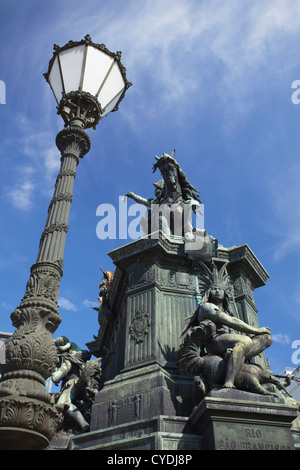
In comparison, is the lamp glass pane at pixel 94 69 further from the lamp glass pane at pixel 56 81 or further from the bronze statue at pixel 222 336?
the bronze statue at pixel 222 336

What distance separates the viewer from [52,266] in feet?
19.7

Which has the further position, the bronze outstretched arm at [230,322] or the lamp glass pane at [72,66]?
the bronze outstretched arm at [230,322]

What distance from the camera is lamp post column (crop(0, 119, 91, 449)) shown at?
4.63 m

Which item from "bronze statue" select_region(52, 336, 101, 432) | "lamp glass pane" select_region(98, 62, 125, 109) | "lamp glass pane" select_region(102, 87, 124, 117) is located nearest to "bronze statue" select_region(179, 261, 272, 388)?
"bronze statue" select_region(52, 336, 101, 432)

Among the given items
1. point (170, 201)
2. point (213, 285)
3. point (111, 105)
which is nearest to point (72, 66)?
point (111, 105)

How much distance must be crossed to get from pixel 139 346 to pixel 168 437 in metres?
2.25

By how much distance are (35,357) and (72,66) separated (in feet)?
16.3

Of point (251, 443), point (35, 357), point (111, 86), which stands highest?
point (111, 86)

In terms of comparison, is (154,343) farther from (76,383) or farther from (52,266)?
(52,266)

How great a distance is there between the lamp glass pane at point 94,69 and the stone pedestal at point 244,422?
5.51 meters

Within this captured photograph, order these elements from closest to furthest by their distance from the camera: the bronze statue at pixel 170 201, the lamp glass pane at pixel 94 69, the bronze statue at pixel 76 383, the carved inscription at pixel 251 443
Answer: the carved inscription at pixel 251 443 → the lamp glass pane at pixel 94 69 → the bronze statue at pixel 76 383 → the bronze statue at pixel 170 201

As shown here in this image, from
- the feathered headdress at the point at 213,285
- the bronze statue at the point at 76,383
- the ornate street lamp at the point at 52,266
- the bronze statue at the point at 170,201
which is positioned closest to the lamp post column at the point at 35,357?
the ornate street lamp at the point at 52,266

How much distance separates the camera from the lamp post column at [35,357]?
463 centimetres

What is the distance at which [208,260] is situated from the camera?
938 cm
